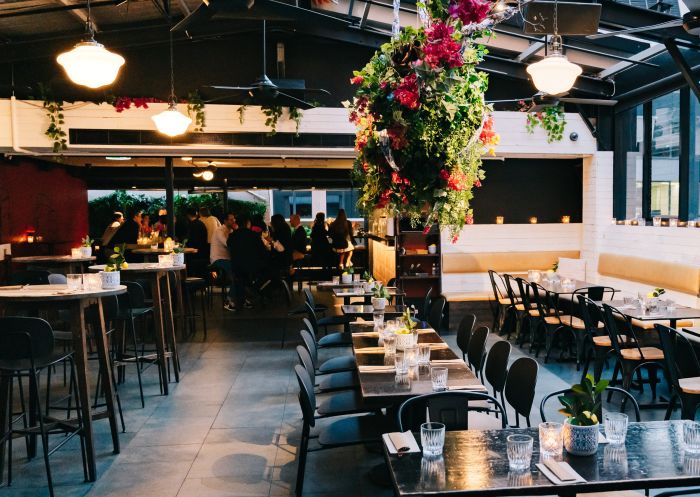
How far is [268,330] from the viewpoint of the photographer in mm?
9555

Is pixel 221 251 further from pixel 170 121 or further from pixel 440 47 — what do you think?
pixel 440 47

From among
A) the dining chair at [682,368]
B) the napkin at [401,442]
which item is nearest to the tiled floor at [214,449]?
the dining chair at [682,368]

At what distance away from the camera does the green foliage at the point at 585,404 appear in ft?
8.25

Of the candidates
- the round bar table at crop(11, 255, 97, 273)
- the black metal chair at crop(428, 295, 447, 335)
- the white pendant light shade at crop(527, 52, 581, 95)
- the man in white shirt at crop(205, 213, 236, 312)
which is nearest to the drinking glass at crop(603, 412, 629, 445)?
the black metal chair at crop(428, 295, 447, 335)

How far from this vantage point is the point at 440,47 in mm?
2588

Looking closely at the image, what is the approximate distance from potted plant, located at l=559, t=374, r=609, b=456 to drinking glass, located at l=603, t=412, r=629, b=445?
95mm

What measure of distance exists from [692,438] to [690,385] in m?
2.39

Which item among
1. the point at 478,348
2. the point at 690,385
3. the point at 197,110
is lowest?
the point at 690,385

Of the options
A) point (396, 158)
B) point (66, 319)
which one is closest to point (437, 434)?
point (396, 158)

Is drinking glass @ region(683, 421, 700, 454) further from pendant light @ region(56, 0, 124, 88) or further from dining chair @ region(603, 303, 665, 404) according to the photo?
pendant light @ region(56, 0, 124, 88)

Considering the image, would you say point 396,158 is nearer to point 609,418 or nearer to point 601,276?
point 609,418

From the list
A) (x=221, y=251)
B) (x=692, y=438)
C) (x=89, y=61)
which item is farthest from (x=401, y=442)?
(x=221, y=251)

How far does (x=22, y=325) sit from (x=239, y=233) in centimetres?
669

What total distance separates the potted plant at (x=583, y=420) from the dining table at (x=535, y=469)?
0.13 ft
